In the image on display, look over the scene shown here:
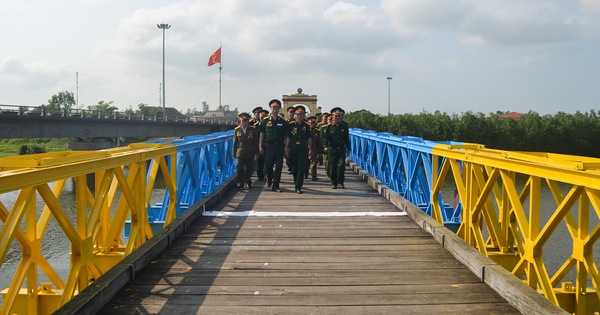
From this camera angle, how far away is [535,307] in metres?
3.42

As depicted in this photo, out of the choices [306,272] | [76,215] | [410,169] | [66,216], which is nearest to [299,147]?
[410,169]

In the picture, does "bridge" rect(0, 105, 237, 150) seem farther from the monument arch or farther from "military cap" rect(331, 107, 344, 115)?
"military cap" rect(331, 107, 344, 115)

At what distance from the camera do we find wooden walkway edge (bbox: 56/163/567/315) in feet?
12.4

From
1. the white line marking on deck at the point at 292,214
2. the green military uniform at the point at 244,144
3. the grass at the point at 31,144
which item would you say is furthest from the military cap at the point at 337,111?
the grass at the point at 31,144

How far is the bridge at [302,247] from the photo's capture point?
141 inches

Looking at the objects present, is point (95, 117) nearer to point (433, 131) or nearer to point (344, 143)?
point (433, 131)

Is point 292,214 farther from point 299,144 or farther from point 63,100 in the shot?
point 63,100

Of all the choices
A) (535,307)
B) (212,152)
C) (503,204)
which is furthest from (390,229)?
(212,152)

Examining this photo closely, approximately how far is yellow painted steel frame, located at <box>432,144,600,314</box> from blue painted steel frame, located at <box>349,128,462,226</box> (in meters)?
0.98

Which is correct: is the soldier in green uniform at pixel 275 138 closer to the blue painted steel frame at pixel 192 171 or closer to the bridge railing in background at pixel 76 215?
the blue painted steel frame at pixel 192 171

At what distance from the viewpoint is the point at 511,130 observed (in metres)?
48.6

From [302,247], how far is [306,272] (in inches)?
36.2

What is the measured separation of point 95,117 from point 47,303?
35220 mm

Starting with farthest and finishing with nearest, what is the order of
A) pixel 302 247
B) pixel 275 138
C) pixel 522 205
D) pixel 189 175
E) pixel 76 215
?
1. pixel 275 138
2. pixel 189 175
3. pixel 302 247
4. pixel 522 205
5. pixel 76 215
